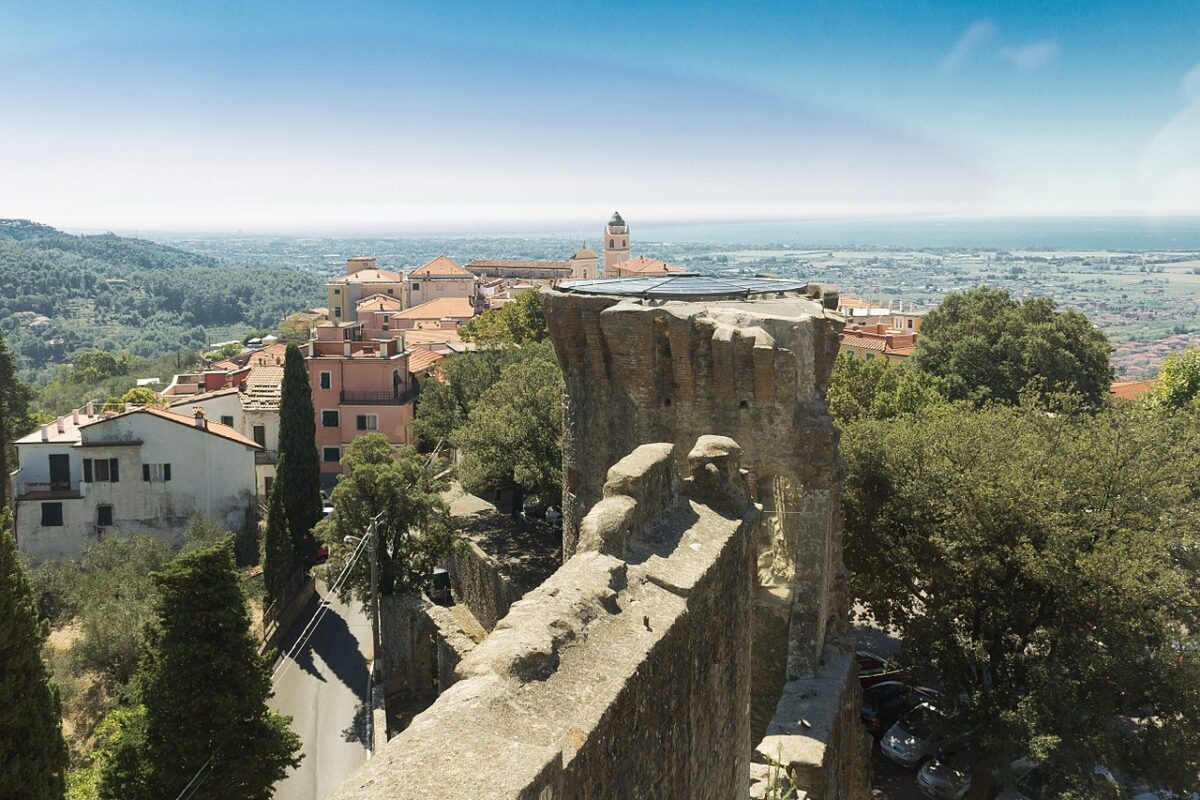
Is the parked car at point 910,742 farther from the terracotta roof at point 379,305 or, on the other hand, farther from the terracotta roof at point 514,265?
the terracotta roof at point 514,265

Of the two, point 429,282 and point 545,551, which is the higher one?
point 429,282

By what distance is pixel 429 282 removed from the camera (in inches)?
4818

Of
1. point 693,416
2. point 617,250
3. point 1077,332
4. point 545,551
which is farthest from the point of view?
point 617,250

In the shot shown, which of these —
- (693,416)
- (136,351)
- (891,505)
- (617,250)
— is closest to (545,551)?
(891,505)

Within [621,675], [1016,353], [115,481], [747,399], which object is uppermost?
[747,399]

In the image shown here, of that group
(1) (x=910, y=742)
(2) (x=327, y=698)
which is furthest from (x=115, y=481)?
(1) (x=910, y=742)

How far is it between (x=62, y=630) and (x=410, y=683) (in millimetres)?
16310

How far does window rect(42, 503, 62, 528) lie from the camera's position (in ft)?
134

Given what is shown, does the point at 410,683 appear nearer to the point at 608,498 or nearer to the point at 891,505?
the point at 891,505

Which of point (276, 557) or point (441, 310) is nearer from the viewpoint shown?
point (276, 557)

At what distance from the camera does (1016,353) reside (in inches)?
1660

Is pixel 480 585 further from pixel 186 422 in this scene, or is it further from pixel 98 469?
pixel 98 469

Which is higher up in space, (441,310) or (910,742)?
(441,310)

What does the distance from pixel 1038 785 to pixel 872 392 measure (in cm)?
1731
